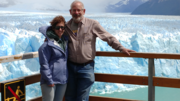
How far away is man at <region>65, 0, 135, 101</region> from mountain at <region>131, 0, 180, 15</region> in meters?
16.8

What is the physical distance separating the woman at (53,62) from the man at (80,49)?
0.11 meters

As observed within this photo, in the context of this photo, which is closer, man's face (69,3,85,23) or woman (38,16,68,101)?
woman (38,16,68,101)

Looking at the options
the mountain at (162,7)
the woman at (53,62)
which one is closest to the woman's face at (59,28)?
the woman at (53,62)

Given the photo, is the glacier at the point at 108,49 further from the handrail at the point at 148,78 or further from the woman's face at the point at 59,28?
the woman's face at the point at 59,28

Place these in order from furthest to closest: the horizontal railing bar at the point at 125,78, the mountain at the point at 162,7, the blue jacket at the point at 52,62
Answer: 1. the mountain at the point at 162,7
2. the horizontal railing bar at the point at 125,78
3. the blue jacket at the point at 52,62

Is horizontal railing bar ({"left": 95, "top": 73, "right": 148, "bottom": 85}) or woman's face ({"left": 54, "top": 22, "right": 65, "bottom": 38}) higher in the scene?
woman's face ({"left": 54, "top": 22, "right": 65, "bottom": 38})

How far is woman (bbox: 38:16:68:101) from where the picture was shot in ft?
4.87

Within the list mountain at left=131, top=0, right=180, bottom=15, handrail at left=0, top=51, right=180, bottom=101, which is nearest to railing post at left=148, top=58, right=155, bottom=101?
handrail at left=0, top=51, right=180, bottom=101

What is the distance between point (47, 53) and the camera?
1512mm

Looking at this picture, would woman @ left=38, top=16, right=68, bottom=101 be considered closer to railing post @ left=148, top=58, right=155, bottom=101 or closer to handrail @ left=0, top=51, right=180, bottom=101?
handrail @ left=0, top=51, right=180, bottom=101

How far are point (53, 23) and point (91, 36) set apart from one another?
353 mm

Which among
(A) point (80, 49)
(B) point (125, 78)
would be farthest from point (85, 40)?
(B) point (125, 78)

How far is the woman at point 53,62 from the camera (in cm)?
148

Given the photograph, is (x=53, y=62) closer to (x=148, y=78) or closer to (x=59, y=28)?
(x=59, y=28)
